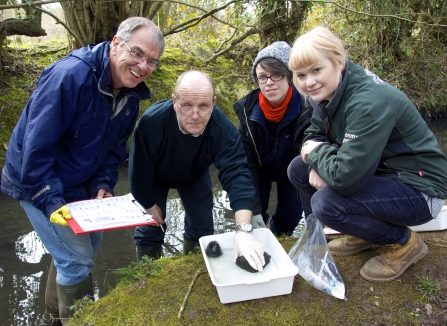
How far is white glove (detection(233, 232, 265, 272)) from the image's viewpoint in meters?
2.31

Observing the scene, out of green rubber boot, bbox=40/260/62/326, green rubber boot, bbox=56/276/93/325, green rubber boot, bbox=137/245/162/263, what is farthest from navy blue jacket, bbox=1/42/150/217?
green rubber boot, bbox=137/245/162/263

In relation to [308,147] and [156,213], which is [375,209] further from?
[156,213]

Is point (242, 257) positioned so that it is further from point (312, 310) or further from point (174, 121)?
point (174, 121)

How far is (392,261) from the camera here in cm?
241

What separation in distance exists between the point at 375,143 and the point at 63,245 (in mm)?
1852

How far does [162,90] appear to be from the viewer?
6.48 m

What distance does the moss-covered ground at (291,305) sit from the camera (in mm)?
2168

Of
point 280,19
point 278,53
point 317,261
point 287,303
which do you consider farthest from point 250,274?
point 280,19

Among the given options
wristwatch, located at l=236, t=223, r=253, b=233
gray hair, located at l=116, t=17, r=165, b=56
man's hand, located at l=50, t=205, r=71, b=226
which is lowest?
wristwatch, located at l=236, t=223, r=253, b=233

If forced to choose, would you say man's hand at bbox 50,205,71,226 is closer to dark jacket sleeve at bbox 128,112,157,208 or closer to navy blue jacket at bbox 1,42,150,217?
navy blue jacket at bbox 1,42,150,217

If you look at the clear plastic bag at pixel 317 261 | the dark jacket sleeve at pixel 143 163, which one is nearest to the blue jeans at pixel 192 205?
the dark jacket sleeve at pixel 143 163

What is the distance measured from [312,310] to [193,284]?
746 mm

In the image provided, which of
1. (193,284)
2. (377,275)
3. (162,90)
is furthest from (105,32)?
(377,275)

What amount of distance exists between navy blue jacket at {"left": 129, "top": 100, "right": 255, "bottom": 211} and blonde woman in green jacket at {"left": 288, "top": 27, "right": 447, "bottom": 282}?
1.80ft
